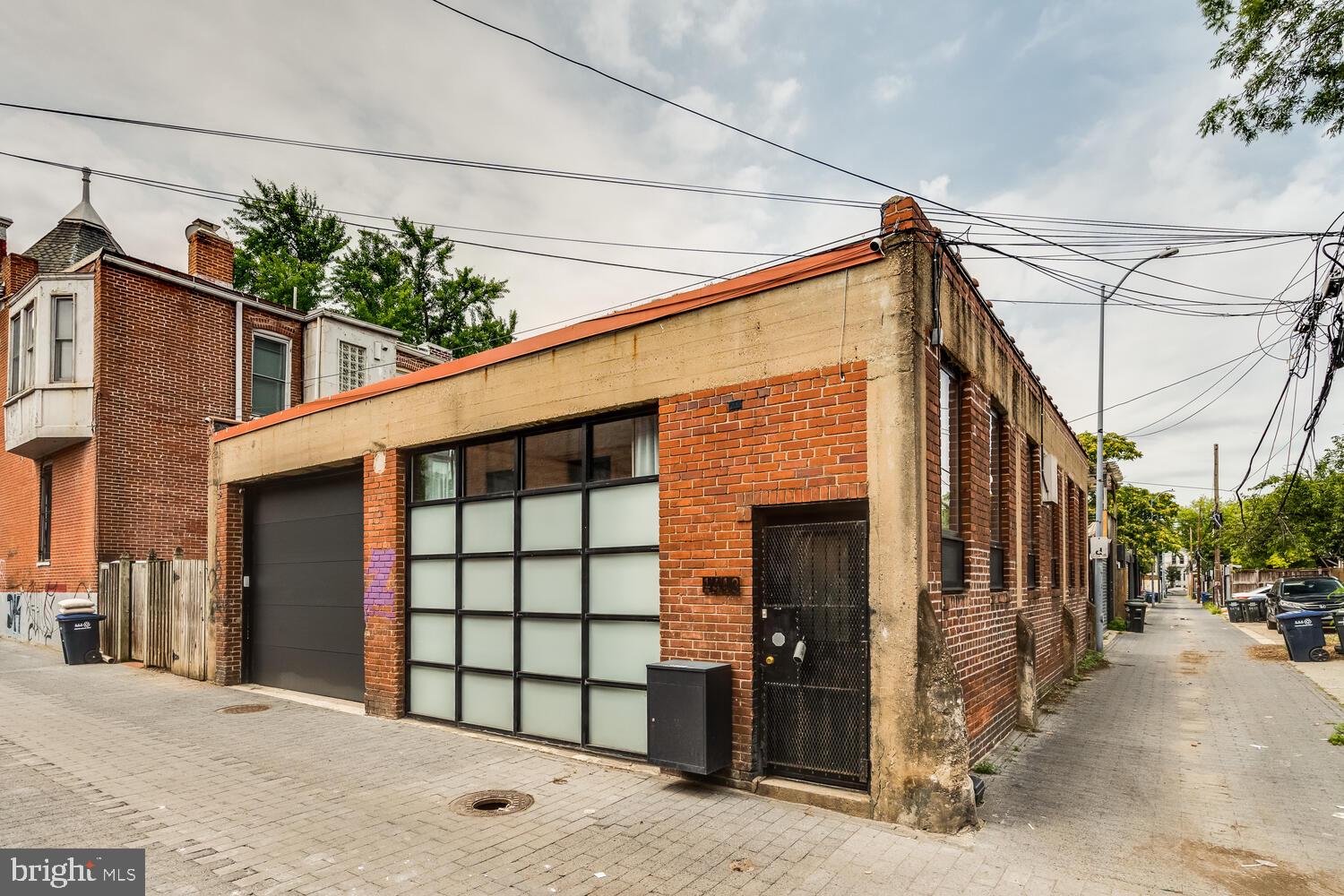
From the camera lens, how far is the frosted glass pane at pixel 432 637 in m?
9.58

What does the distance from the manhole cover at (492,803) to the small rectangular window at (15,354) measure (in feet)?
60.0

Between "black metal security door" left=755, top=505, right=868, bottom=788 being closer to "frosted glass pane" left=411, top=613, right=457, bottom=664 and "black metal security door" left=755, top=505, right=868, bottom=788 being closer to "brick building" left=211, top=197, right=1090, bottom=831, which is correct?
"brick building" left=211, top=197, right=1090, bottom=831

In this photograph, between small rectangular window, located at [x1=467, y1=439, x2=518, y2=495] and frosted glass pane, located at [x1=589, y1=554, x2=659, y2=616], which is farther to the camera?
small rectangular window, located at [x1=467, y1=439, x2=518, y2=495]

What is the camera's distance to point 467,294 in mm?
36594

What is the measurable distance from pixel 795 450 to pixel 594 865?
340cm

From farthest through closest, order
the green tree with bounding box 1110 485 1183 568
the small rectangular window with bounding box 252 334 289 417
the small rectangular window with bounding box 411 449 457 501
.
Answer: the green tree with bounding box 1110 485 1183 568
the small rectangular window with bounding box 252 334 289 417
the small rectangular window with bounding box 411 449 457 501


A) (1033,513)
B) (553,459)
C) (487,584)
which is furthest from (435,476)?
(1033,513)

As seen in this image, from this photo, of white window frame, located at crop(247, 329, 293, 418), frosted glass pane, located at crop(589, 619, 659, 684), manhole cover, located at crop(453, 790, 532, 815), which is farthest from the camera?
white window frame, located at crop(247, 329, 293, 418)

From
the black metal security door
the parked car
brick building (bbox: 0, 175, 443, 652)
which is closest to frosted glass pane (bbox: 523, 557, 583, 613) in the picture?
the black metal security door

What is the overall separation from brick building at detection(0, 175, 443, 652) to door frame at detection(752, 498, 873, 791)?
1601 cm

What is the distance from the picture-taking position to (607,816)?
241 inches

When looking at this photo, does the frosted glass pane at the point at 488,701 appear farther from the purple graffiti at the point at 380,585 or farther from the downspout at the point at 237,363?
the downspout at the point at 237,363

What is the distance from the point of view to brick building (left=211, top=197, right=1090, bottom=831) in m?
6.12

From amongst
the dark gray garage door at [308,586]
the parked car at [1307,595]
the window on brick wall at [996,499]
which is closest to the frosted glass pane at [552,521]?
the dark gray garage door at [308,586]
